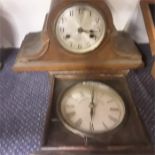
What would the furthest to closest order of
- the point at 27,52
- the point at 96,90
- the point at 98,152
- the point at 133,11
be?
the point at 133,11 < the point at 27,52 < the point at 96,90 < the point at 98,152

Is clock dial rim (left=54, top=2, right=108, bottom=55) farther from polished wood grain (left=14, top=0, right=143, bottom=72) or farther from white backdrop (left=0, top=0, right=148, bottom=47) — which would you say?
white backdrop (left=0, top=0, right=148, bottom=47)

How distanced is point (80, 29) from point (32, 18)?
0.90ft

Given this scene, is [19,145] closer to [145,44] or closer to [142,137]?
[142,137]

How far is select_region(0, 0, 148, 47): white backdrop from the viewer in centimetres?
103

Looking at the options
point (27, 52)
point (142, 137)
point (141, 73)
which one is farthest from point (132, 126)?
point (27, 52)

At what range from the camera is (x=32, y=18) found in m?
1.06

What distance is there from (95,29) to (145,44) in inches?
12.3

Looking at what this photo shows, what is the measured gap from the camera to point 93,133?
0.72 metres

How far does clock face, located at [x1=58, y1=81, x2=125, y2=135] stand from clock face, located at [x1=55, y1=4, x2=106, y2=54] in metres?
0.12

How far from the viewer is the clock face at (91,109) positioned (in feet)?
2.41

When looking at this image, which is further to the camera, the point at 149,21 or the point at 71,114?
the point at 149,21

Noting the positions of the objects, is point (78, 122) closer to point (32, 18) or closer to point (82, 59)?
point (82, 59)

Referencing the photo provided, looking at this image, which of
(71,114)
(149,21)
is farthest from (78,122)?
(149,21)

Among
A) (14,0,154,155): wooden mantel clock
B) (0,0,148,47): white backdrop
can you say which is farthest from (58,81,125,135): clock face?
(0,0,148,47): white backdrop
